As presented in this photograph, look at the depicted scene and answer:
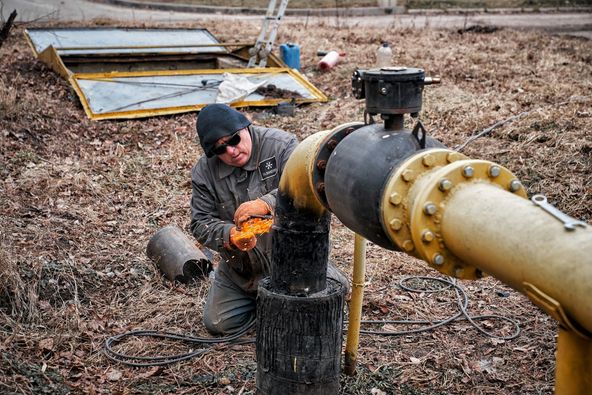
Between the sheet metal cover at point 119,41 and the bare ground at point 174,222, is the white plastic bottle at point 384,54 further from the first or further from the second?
the sheet metal cover at point 119,41

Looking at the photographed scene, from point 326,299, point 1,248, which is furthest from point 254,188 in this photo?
point 1,248

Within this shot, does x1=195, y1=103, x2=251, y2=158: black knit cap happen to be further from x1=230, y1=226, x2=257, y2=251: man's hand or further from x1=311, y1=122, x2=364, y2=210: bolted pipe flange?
x1=311, y1=122, x2=364, y2=210: bolted pipe flange

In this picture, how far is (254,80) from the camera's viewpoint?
32.1 feet

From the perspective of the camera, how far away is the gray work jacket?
4.27 metres

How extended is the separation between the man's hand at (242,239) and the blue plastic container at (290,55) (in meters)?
7.29

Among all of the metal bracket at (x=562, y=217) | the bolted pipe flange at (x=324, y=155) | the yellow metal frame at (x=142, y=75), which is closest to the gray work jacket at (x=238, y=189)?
the bolted pipe flange at (x=324, y=155)

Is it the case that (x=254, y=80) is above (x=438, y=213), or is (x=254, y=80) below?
below

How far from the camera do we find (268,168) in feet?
14.0

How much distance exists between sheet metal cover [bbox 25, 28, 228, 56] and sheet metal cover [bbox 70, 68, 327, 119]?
85cm

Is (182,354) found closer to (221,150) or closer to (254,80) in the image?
(221,150)

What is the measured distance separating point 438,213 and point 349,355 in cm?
200

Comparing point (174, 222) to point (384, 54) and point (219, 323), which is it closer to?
point (219, 323)

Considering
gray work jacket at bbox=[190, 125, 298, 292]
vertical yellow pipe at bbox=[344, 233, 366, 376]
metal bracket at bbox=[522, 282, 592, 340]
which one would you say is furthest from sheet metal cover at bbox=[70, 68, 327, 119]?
metal bracket at bbox=[522, 282, 592, 340]

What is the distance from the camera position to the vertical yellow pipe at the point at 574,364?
181cm
